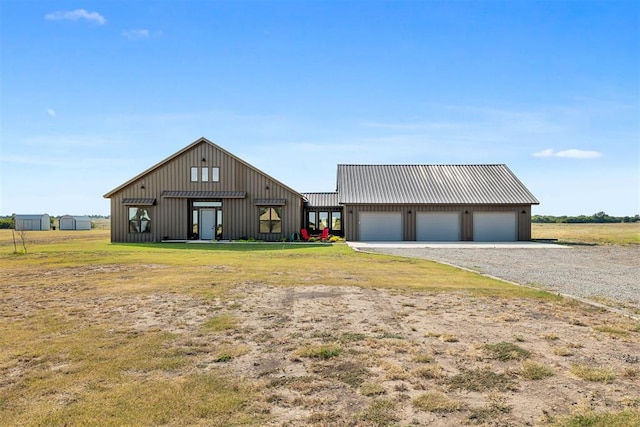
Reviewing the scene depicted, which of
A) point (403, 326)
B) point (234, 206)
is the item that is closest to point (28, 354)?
point (403, 326)

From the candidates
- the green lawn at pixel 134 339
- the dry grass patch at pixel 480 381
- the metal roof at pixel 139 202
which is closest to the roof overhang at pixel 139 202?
the metal roof at pixel 139 202

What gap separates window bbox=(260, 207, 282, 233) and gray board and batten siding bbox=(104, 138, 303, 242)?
208 millimetres

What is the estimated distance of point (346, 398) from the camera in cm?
434

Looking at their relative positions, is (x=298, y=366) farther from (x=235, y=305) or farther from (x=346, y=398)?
(x=235, y=305)

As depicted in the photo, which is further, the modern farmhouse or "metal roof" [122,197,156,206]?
the modern farmhouse

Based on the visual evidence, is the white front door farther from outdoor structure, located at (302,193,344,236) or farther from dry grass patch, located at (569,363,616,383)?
dry grass patch, located at (569,363,616,383)

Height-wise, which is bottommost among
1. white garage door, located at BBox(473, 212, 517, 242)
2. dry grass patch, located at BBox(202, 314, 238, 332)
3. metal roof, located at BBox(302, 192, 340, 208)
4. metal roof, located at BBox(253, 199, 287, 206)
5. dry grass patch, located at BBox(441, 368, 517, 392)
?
dry grass patch, located at BBox(441, 368, 517, 392)

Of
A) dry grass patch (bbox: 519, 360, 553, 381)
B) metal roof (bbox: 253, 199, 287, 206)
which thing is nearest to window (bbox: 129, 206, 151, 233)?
metal roof (bbox: 253, 199, 287, 206)

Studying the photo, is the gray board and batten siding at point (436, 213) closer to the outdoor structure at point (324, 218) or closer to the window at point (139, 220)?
the outdoor structure at point (324, 218)

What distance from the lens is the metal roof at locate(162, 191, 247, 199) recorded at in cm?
2900

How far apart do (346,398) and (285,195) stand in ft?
84.6

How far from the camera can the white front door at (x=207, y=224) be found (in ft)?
98.4

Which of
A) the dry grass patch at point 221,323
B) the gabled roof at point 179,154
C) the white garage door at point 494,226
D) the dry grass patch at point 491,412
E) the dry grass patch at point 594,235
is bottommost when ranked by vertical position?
the dry grass patch at point 491,412

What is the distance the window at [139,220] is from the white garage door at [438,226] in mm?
18061
